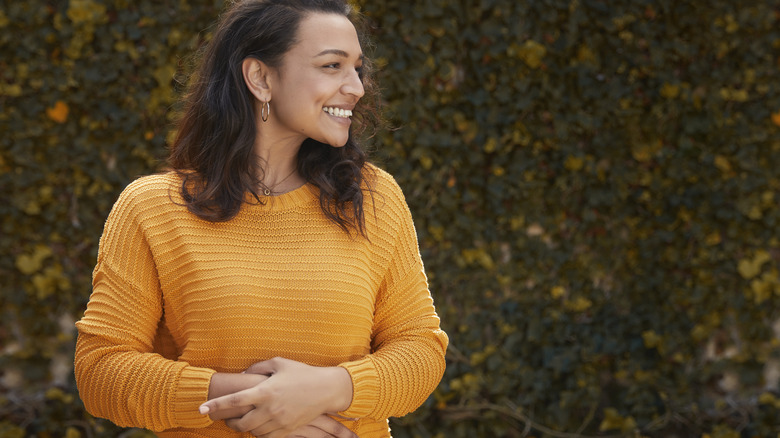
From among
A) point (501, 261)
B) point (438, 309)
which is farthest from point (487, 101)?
point (438, 309)

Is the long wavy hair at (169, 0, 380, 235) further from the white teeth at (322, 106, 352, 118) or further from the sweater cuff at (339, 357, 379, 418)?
the sweater cuff at (339, 357, 379, 418)

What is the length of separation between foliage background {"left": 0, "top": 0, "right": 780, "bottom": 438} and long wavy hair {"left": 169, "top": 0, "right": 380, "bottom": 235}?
1.47m

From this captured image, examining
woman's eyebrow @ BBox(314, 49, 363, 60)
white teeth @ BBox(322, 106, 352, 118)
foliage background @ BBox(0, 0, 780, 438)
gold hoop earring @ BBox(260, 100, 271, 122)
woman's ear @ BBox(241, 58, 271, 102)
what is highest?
woman's eyebrow @ BBox(314, 49, 363, 60)

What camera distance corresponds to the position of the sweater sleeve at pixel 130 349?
1.51 m

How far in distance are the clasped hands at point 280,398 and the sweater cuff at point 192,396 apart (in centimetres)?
2

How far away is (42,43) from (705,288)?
3.03m

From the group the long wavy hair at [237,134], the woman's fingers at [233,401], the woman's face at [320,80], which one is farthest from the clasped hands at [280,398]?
the woman's face at [320,80]

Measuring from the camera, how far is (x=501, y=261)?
3.40m

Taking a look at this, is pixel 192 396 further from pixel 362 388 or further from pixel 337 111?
pixel 337 111

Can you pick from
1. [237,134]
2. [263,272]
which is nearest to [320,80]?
[237,134]

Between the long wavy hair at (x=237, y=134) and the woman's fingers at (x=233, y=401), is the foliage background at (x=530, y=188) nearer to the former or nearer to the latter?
the long wavy hair at (x=237, y=134)

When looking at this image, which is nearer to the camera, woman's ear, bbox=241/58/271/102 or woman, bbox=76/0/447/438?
woman, bbox=76/0/447/438

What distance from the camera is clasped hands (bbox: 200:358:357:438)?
1.45 metres

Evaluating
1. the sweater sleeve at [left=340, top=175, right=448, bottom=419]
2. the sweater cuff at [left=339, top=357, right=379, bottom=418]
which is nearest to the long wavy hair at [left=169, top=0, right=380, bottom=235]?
the sweater sleeve at [left=340, top=175, right=448, bottom=419]
